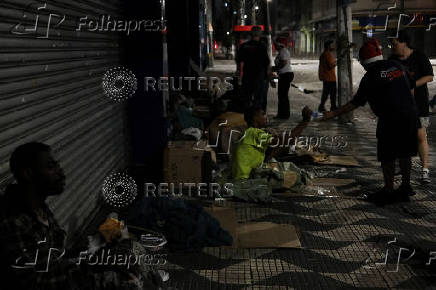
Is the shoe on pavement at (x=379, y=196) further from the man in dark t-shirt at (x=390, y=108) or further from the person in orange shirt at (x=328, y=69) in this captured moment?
the person in orange shirt at (x=328, y=69)

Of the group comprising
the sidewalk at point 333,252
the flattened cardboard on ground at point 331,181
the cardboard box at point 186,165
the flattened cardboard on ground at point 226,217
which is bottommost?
the sidewalk at point 333,252

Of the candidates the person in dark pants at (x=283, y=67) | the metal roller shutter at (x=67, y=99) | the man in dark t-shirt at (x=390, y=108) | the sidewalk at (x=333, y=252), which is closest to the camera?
the metal roller shutter at (x=67, y=99)

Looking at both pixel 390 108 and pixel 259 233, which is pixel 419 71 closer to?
pixel 390 108

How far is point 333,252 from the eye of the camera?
176 inches

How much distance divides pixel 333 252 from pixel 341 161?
3432 mm

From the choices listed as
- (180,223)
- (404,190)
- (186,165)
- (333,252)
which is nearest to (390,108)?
(404,190)

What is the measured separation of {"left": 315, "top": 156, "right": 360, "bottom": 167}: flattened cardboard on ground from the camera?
7637mm

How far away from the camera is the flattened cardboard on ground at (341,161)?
764cm

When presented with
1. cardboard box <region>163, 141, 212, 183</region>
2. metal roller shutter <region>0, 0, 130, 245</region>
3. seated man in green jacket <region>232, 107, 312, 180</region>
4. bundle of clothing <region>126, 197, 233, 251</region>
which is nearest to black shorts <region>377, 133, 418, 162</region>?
seated man in green jacket <region>232, 107, 312, 180</region>

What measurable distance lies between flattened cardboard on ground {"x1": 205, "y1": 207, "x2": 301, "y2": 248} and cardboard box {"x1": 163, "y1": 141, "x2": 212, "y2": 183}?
99 cm

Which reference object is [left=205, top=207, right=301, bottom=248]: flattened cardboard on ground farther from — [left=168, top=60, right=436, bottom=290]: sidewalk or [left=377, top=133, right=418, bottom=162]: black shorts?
[left=377, top=133, right=418, bottom=162]: black shorts

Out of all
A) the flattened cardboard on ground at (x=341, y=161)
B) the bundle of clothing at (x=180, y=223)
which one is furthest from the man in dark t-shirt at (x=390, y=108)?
the bundle of clothing at (x=180, y=223)

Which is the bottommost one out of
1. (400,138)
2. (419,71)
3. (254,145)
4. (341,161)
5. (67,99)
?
(341,161)

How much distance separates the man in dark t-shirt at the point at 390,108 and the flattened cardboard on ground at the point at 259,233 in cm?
147
